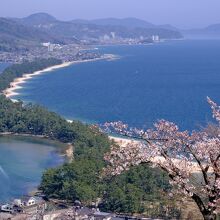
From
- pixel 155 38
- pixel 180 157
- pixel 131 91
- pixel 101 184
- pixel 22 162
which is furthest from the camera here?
pixel 155 38

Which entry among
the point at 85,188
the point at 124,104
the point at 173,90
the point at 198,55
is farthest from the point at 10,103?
the point at 198,55

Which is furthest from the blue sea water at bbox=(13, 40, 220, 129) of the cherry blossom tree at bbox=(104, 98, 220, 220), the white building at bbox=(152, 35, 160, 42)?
the white building at bbox=(152, 35, 160, 42)

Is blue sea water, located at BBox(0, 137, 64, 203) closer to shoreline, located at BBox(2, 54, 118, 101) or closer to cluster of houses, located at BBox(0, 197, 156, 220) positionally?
cluster of houses, located at BBox(0, 197, 156, 220)

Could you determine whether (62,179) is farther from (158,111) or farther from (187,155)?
(158,111)

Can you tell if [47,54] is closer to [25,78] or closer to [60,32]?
[25,78]

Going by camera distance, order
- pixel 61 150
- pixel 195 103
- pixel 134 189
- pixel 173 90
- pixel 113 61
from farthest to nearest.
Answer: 1. pixel 113 61
2. pixel 173 90
3. pixel 195 103
4. pixel 61 150
5. pixel 134 189

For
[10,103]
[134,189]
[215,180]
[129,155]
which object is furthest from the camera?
[10,103]

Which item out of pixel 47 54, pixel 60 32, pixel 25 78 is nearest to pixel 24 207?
pixel 25 78
